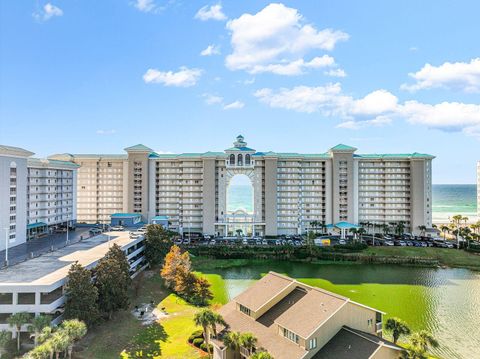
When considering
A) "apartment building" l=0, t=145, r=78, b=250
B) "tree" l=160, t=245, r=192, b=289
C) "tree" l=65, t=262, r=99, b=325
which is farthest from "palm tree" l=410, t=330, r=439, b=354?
"apartment building" l=0, t=145, r=78, b=250

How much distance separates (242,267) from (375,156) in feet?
149

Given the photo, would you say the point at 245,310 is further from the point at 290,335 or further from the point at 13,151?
the point at 13,151

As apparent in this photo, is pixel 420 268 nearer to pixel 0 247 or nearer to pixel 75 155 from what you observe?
pixel 0 247

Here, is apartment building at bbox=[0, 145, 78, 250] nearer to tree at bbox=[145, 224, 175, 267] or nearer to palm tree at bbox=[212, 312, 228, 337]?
tree at bbox=[145, 224, 175, 267]

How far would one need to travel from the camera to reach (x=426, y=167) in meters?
73.6

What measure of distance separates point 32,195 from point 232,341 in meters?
54.6

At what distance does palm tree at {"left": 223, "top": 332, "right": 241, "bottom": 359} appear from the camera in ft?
69.5

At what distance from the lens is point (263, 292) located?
1049 inches

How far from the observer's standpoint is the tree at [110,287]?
2956 centimetres

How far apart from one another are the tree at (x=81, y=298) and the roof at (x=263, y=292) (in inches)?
508

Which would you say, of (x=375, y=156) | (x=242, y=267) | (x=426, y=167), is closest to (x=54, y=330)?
(x=242, y=267)

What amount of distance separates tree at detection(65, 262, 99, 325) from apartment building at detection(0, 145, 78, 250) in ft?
60.9

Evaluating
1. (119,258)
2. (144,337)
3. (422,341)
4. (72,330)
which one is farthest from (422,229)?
(72,330)

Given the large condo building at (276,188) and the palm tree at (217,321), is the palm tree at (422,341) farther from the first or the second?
the large condo building at (276,188)
